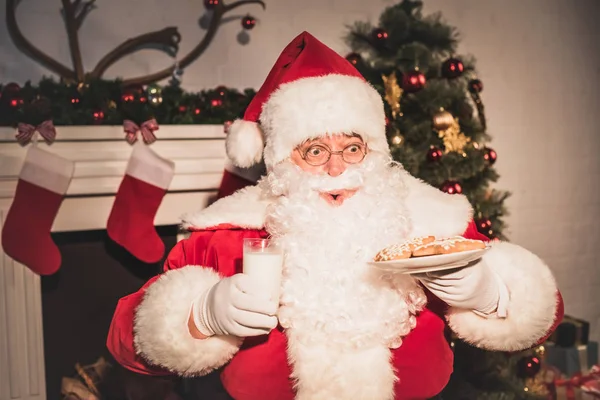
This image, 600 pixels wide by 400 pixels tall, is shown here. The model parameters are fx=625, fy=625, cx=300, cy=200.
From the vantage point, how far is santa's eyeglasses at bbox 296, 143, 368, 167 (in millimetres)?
1649

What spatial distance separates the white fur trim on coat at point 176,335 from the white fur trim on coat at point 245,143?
39cm

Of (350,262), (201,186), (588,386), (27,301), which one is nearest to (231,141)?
(350,262)

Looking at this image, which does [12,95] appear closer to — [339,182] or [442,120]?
[339,182]

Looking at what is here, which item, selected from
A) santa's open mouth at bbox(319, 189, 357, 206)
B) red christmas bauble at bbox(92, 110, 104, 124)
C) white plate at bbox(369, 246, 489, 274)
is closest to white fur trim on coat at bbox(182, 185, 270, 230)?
santa's open mouth at bbox(319, 189, 357, 206)

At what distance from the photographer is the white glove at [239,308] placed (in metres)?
1.38

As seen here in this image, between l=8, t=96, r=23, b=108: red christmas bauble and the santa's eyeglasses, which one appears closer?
the santa's eyeglasses

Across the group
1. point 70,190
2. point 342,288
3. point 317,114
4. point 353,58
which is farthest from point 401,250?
point 70,190

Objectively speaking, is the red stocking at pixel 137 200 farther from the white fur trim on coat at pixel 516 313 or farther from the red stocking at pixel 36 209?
the white fur trim on coat at pixel 516 313

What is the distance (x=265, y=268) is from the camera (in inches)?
53.1

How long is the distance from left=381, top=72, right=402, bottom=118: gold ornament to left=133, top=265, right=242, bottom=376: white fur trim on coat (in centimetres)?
116

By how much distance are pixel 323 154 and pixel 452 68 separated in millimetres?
995

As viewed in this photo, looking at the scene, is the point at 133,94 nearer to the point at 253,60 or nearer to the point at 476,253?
the point at 253,60

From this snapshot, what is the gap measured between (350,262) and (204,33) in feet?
4.77

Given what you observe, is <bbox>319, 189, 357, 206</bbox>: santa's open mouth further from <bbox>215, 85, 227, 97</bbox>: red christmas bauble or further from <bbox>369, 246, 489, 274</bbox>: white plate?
<bbox>215, 85, 227, 97</bbox>: red christmas bauble
